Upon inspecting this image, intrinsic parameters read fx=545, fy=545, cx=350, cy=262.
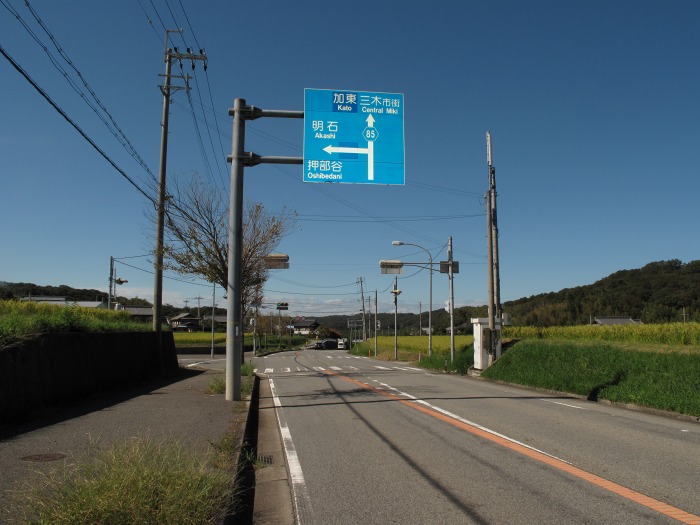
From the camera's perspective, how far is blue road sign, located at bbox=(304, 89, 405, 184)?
13258 mm

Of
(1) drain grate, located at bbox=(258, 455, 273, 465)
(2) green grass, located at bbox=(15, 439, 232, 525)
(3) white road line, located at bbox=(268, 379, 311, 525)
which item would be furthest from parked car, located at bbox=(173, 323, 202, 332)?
(2) green grass, located at bbox=(15, 439, 232, 525)

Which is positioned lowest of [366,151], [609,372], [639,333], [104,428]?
[104,428]

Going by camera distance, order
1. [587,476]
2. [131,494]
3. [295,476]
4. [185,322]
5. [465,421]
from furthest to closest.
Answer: [185,322] → [465,421] → [295,476] → [587,476] → [131,494]

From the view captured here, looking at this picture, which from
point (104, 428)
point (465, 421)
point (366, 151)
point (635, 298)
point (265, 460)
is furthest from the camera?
point (635, 298)

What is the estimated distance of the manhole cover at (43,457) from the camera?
263 inches

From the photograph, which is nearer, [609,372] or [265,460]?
[265,460]

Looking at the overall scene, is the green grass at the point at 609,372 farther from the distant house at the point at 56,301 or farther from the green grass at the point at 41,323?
the distant house at the point at 56,301

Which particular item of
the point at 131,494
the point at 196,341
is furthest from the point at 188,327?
the point at 131,494

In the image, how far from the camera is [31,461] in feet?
21.6

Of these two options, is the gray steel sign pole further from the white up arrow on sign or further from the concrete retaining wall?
the concrete retaining wall

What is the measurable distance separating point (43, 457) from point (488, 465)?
5712 mm

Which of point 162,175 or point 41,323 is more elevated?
point 162,175

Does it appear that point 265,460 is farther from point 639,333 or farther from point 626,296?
point 626,296

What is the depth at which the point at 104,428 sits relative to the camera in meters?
9.10
